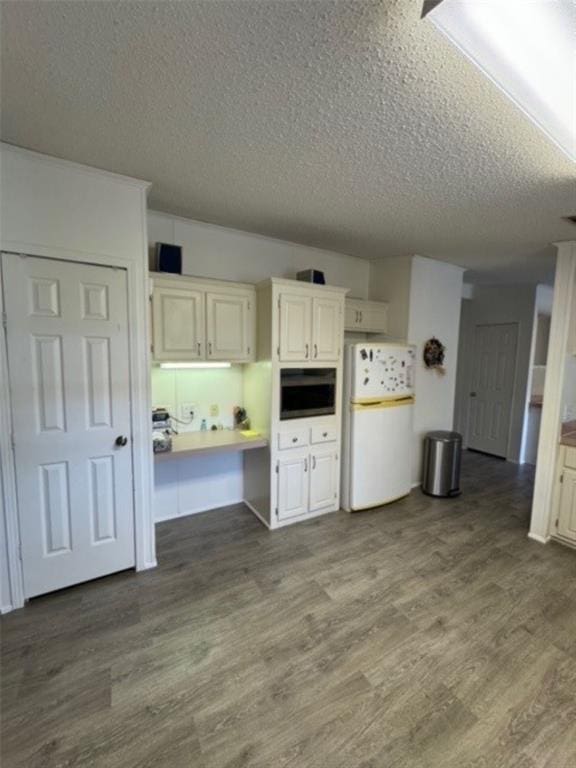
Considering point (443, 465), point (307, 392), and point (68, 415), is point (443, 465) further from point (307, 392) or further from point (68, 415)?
point (68, 415)

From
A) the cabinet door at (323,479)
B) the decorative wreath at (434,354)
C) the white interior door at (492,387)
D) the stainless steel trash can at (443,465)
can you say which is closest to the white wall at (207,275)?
the cabinet door at (323,479)

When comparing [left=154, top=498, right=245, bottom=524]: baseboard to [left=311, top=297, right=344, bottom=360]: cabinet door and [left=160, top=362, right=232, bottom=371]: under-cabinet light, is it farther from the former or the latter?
[left=311, top=297, right=344, bottom=360]: cabinet door

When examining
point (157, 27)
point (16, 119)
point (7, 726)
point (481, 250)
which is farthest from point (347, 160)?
point (7, 726)

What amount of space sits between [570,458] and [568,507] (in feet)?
1.36

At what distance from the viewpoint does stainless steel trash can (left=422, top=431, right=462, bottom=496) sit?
3852 mm

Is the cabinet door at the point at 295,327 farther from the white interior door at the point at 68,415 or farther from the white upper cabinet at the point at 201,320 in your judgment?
the white interior door at the point at 68,415

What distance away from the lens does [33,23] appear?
1.16 meters

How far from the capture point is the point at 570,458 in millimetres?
2975

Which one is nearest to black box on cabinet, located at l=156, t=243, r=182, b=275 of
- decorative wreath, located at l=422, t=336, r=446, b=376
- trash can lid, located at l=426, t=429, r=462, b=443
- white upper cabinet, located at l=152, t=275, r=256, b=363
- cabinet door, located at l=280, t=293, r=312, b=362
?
white upper cabinet, located at l=152, t=275, r=256, b=363

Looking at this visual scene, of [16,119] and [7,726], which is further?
[16,119]

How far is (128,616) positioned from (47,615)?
481mm

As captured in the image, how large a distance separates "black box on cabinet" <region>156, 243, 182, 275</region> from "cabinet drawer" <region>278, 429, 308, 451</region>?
5.24ft

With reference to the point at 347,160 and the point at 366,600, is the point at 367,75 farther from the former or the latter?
the point at 366,600

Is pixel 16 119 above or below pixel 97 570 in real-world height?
above
